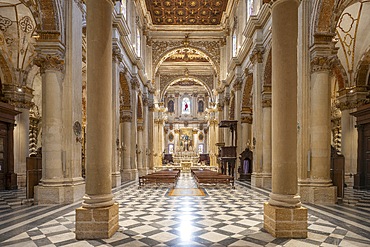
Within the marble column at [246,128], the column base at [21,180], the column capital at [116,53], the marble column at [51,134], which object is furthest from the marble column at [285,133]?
the marble column at [246,128]

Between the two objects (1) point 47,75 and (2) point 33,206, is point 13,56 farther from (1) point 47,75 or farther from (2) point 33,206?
(2) point 33,206

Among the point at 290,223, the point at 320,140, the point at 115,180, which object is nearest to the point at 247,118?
the point at 115,180

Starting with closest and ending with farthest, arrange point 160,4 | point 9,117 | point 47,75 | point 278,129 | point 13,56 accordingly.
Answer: point 278,129, point 47,75, point 9,117, point 13,56, point 160,4

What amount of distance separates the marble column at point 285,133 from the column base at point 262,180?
343 inches

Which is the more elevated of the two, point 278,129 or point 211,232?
point 278,129

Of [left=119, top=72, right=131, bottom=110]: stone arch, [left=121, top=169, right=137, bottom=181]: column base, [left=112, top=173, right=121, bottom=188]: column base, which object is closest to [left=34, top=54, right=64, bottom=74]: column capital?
[left=112, top=173, right=121, bottom=188]: column base

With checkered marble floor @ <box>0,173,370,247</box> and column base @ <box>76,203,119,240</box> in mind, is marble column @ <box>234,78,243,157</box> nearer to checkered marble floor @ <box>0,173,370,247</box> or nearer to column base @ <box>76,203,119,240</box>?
checkered marble floor @ <box>0,173,370,247</box>

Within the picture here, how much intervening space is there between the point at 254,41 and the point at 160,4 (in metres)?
11.7

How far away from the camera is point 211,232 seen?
A: 20.8 feet

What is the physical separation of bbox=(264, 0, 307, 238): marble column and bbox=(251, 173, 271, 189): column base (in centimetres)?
872

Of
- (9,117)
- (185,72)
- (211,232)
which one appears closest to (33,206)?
(211,232)

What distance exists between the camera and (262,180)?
48.6 feet

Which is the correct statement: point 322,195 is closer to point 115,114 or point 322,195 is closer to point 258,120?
point 258,120

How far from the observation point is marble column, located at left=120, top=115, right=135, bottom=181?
19.4 meters
